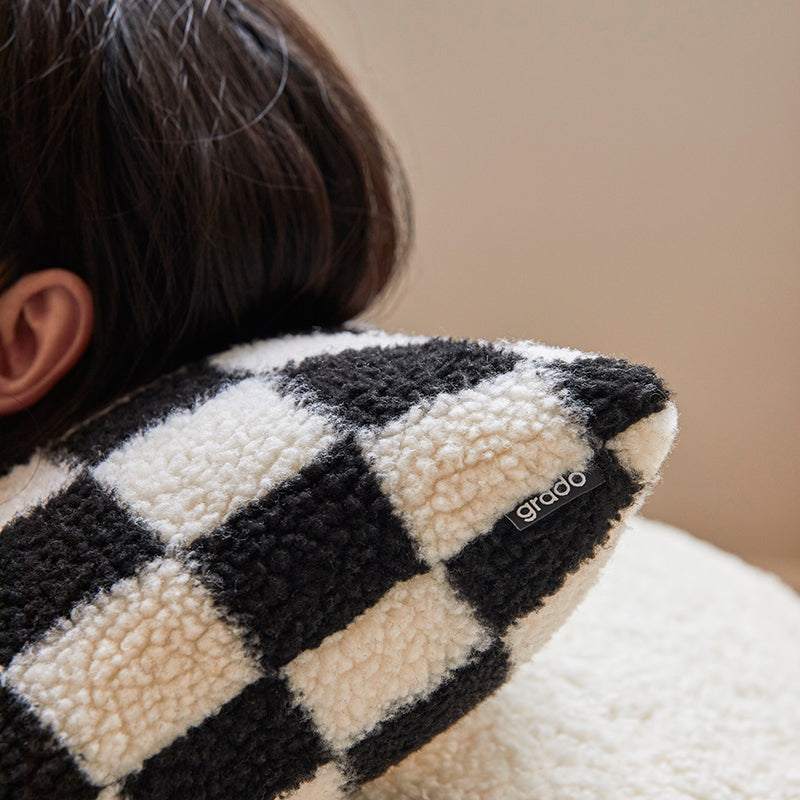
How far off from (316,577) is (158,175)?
22cm

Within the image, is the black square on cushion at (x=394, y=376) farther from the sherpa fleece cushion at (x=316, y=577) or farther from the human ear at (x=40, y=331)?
the human ear at (x=40, y=331)

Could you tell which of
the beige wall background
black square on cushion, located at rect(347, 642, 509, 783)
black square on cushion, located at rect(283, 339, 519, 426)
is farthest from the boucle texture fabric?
the beige wall background

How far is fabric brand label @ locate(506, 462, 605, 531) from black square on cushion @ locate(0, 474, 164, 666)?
0.41 ft

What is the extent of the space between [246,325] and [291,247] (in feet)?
0.17

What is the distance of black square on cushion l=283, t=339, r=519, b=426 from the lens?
270mm

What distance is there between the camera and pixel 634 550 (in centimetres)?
58

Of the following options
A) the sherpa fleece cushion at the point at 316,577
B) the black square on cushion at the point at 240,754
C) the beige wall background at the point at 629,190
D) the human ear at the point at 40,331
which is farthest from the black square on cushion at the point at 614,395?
the beige wall background at the point at 629,190

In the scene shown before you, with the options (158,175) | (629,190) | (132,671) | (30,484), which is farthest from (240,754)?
(629,190)

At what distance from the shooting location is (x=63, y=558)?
26 centimetres

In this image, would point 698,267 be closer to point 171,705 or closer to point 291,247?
point 291,247

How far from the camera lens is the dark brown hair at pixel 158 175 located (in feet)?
1.16

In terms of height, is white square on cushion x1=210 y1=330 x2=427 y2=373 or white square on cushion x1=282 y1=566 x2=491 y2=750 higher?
white square on cushion x1=210 y1=330 x2=427 y2=373

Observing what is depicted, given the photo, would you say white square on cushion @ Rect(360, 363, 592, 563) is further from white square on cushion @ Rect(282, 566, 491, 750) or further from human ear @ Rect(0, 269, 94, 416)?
human ear @ Rect(0, 269, 94, 416)

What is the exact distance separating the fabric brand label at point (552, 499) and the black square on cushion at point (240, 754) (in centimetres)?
10
